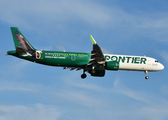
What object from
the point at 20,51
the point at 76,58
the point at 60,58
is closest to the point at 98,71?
the point at 76,58

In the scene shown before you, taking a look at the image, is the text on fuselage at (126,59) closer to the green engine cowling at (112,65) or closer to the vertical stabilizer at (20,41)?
the green engine cowling at (112,65)

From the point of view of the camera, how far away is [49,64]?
45.7 metres

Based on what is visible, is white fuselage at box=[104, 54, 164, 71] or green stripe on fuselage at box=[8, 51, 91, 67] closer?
green stripe on fuselage at box=[8, 51, 91, 67]

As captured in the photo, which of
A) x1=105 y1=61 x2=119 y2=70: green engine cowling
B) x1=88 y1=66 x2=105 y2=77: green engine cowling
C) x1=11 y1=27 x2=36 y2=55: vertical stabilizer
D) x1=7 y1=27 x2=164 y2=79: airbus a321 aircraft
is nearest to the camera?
x1=7 y1=27 x2=164 y2=79: airbus a321 aircraft

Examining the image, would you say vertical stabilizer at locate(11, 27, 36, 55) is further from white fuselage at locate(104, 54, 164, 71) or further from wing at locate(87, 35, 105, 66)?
white fuselage at locate(104, 54, 164, 71)

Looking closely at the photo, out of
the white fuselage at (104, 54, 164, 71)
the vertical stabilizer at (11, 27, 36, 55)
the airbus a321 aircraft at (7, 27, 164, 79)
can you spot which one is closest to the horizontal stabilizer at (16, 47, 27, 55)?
the airbus a321 aircraft at (7, 27, 164, 79)

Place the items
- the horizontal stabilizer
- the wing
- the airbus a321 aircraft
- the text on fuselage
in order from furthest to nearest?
1. the text on fuselage
2. the airbus a321 aircraft
3. the horizontal stabilizer
4. the wing

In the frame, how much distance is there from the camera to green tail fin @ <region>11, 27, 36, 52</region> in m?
46.1

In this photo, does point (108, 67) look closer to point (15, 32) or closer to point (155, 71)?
point (155, 71)

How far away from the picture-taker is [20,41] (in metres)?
46.4

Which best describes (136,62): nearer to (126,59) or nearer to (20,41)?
(126,59)

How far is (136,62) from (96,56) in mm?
9789

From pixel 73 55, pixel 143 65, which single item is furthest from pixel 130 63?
pixel 73 55

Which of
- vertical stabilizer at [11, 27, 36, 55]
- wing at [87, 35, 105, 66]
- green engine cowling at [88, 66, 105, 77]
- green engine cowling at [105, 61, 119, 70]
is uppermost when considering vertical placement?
vertical stabilizer at [11, 27, 36, 55]
